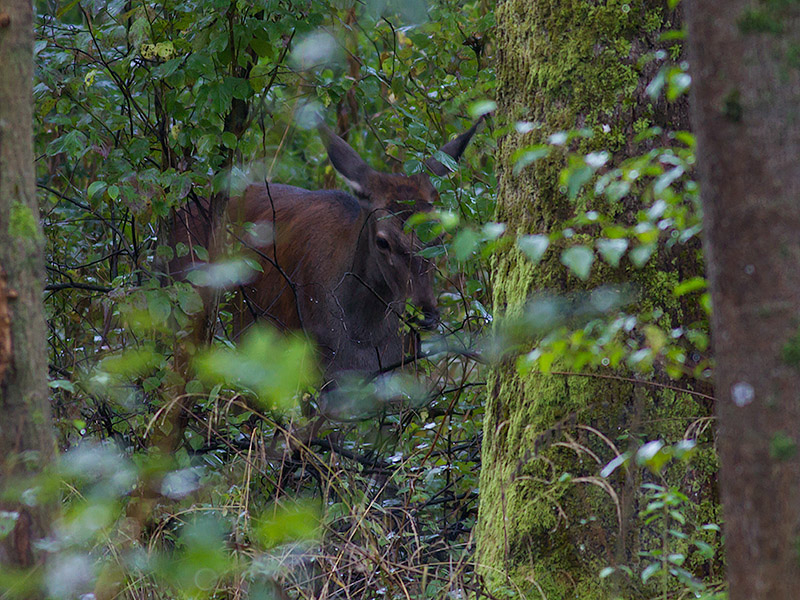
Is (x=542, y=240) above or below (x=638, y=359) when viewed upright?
above

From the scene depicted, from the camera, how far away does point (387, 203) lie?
623 cm

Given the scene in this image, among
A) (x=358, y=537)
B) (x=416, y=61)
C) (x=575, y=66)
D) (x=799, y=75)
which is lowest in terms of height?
(x=358, y=537)

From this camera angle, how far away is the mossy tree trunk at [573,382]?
112 inches

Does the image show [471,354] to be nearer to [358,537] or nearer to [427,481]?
[427,481]

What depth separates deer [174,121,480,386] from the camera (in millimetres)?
6078

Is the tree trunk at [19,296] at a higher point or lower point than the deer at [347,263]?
higher

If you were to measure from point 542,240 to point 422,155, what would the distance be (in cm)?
322

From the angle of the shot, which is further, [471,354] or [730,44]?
[471,354]

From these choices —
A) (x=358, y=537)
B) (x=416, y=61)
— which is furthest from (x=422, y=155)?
(x=358, y=537)

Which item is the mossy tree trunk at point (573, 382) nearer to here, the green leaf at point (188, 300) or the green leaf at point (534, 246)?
the green leaf at point (534, 246)

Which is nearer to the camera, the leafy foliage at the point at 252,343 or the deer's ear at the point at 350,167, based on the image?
the leafy foliage at the point at 252,343

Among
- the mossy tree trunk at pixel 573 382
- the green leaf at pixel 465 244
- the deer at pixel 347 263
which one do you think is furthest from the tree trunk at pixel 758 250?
the deer at pixel 347 263

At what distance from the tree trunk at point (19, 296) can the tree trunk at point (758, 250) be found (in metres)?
1.45

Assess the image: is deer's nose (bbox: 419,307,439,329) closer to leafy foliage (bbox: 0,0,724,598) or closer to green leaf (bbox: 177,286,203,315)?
leafy foliage (bbox: 0,0,724,598)
